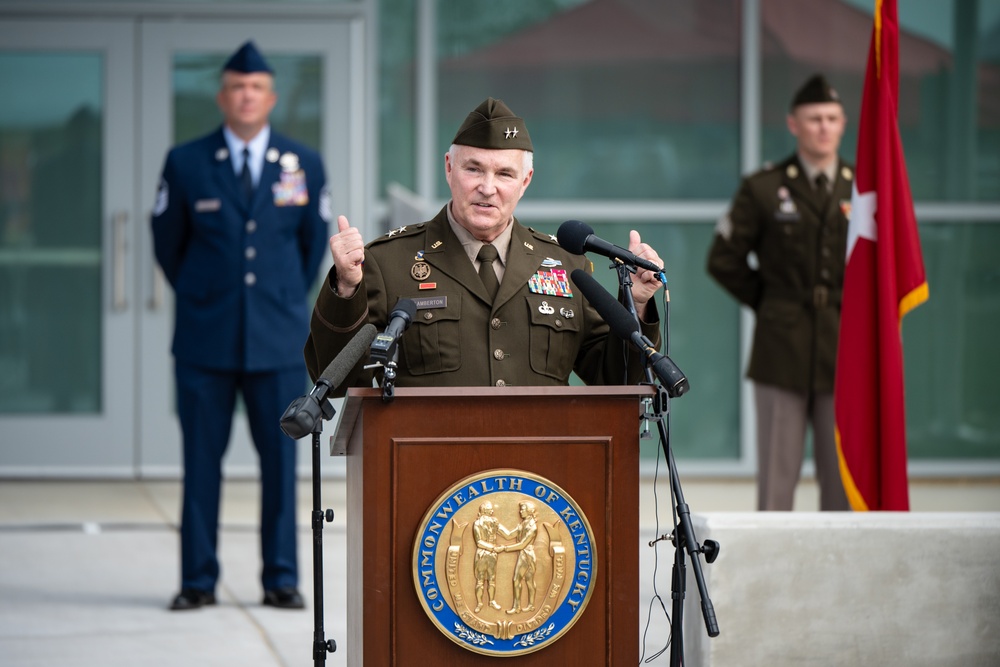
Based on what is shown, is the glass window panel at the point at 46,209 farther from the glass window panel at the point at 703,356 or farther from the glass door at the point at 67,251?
the glass window panel at the point at 703,356

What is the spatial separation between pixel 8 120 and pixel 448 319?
19.0ft

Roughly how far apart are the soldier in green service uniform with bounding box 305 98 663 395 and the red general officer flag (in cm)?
165

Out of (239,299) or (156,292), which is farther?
(156,292)

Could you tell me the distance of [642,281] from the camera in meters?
3.07

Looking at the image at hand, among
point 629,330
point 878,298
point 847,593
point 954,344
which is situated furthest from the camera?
point 954,344

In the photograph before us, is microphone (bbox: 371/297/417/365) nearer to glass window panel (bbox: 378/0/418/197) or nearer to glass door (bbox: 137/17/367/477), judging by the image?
glass door (bbox: 137/17/367/477)

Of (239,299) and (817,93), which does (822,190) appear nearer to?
(817,93)

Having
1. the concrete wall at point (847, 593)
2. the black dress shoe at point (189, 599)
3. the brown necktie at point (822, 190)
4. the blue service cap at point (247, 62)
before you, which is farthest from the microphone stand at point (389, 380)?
the brown necktie at point (822, 190)

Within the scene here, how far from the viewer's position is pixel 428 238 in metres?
3.30

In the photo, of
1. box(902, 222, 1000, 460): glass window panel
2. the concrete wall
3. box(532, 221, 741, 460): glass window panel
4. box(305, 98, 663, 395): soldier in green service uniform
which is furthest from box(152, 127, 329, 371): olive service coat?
box(902, 222, 1000, 460): glass window panel

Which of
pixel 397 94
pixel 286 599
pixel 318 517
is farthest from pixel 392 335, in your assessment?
pixel 397 94

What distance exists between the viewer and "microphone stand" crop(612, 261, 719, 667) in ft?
8.97

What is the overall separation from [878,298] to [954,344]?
4058mm

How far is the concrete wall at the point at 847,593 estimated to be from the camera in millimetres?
3984
